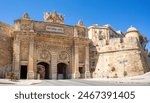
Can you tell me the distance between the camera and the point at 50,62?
2694 cm

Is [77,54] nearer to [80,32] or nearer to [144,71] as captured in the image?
[80,32]

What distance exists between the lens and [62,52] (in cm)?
2795

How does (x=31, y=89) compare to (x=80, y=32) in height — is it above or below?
below

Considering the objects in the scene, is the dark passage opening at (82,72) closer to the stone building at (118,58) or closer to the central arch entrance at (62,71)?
the stone building at (118,58)

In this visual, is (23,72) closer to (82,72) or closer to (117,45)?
(82,72)

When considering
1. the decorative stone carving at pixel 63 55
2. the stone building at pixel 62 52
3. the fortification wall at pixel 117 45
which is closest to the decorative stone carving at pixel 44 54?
the stone building at pixel 62 52

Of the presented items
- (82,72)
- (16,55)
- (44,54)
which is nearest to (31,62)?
(16,55)

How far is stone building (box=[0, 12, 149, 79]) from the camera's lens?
83.4 ft

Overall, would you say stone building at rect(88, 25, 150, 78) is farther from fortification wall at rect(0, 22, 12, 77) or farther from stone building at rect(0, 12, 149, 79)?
fortification wall at rect(0, 22, 12, 77)

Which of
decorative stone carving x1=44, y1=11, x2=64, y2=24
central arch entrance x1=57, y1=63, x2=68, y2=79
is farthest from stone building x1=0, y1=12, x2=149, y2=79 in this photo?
decorative stone carving x1=44, y1=11, x2=64, y2=24

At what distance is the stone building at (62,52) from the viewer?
25.4 m

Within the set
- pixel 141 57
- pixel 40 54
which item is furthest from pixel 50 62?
pixel 141 57

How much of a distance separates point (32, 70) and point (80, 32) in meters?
8.43

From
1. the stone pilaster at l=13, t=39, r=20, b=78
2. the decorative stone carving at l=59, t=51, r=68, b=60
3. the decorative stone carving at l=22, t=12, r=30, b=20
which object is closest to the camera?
the stone pilaster at l=13, t=39, r=20, b=78
